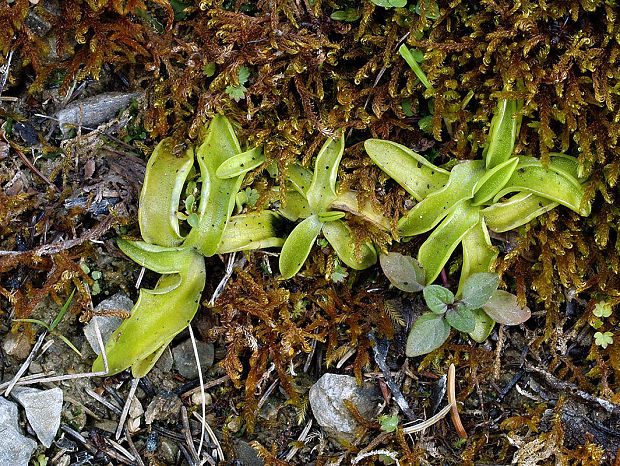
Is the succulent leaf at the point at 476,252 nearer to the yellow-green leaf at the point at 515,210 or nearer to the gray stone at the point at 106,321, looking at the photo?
the yellow-green leaf at the point at 515,210

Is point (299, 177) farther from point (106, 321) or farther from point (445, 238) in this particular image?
point (106, 321)

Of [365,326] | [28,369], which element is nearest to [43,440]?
[28,369]

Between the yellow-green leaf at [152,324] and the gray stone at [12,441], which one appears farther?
the yellow-green leaf at [152,324]

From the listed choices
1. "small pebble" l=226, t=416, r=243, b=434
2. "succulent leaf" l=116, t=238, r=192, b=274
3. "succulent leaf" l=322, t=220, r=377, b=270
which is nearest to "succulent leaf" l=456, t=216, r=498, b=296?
"succulent leaf" l=322, t=220, r=377, b=270

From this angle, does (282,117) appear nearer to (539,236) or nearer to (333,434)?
(539,236)

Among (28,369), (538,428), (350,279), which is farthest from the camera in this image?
(350,279)

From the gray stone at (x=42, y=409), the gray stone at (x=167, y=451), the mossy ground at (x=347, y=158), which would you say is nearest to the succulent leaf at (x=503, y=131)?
the mossy ground at (x=347, y=158)

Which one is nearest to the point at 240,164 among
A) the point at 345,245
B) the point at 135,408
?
the point at 345,245
